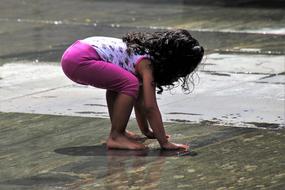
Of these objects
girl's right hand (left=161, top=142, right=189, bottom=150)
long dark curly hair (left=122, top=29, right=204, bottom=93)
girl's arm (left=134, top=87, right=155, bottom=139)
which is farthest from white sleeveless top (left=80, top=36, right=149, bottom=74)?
girl's right hand (left=161, top=142, right=189, bottom=150)

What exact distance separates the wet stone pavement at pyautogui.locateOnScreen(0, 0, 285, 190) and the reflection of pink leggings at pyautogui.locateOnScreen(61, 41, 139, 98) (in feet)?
1.60

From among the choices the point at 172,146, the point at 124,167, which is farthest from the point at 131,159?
the point at 172,146

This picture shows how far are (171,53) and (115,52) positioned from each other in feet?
1.59

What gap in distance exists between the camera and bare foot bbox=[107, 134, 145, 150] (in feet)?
20.8

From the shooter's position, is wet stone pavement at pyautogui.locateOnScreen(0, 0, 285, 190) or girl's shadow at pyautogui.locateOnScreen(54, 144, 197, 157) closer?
wet stone pavement at pyautogui.locateOnScreen(0, 0, 285, 190)

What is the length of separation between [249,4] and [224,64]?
19.4 ft

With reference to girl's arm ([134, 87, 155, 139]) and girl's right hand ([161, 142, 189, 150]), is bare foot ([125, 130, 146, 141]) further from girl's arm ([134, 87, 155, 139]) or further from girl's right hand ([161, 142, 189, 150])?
girl's right hand ([161, 142, 189, 150])

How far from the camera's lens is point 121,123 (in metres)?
6.36

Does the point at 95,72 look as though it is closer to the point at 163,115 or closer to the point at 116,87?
the point at 116,87

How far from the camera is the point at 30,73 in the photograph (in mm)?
9758

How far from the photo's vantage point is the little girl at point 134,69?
6.17 metres

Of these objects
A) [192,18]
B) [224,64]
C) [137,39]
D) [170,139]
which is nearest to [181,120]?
[170,139]

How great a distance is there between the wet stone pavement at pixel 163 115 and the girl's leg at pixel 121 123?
2.9 inches

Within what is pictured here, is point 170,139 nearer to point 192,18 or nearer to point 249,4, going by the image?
point 192,18
